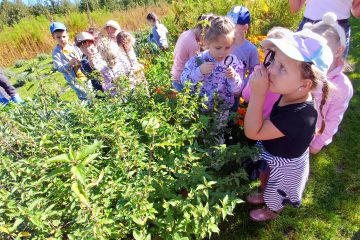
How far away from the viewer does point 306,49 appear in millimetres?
1711

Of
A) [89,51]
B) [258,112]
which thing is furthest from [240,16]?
[89,51]

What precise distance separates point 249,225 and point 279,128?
1.17 metres

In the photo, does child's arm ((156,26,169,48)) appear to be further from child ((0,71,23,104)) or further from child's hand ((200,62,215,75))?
child's hand ((200,62,215,75))

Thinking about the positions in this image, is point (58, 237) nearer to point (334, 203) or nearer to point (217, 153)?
point (217, 153)

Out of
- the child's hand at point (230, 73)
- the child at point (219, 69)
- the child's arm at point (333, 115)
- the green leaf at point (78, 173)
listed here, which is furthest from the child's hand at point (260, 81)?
the green leaf at point (78, 173)

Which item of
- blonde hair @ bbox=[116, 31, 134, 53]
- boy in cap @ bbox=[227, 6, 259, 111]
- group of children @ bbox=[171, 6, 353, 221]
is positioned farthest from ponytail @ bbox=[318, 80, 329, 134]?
blonde hair @ bbox=[116, 31, 134, 53]

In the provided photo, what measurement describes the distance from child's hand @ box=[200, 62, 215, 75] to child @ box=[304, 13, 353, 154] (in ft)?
2.63

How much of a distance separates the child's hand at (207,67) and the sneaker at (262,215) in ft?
4.47

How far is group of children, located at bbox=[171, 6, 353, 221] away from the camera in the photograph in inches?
68.9

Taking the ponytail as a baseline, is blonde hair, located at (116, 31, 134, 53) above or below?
above

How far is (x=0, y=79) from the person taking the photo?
4707mm

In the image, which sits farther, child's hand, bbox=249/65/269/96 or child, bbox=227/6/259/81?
child, bbox=227/6/259/81

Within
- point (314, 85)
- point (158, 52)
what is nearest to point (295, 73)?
point (314, 85)

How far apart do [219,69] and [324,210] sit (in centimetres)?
171
